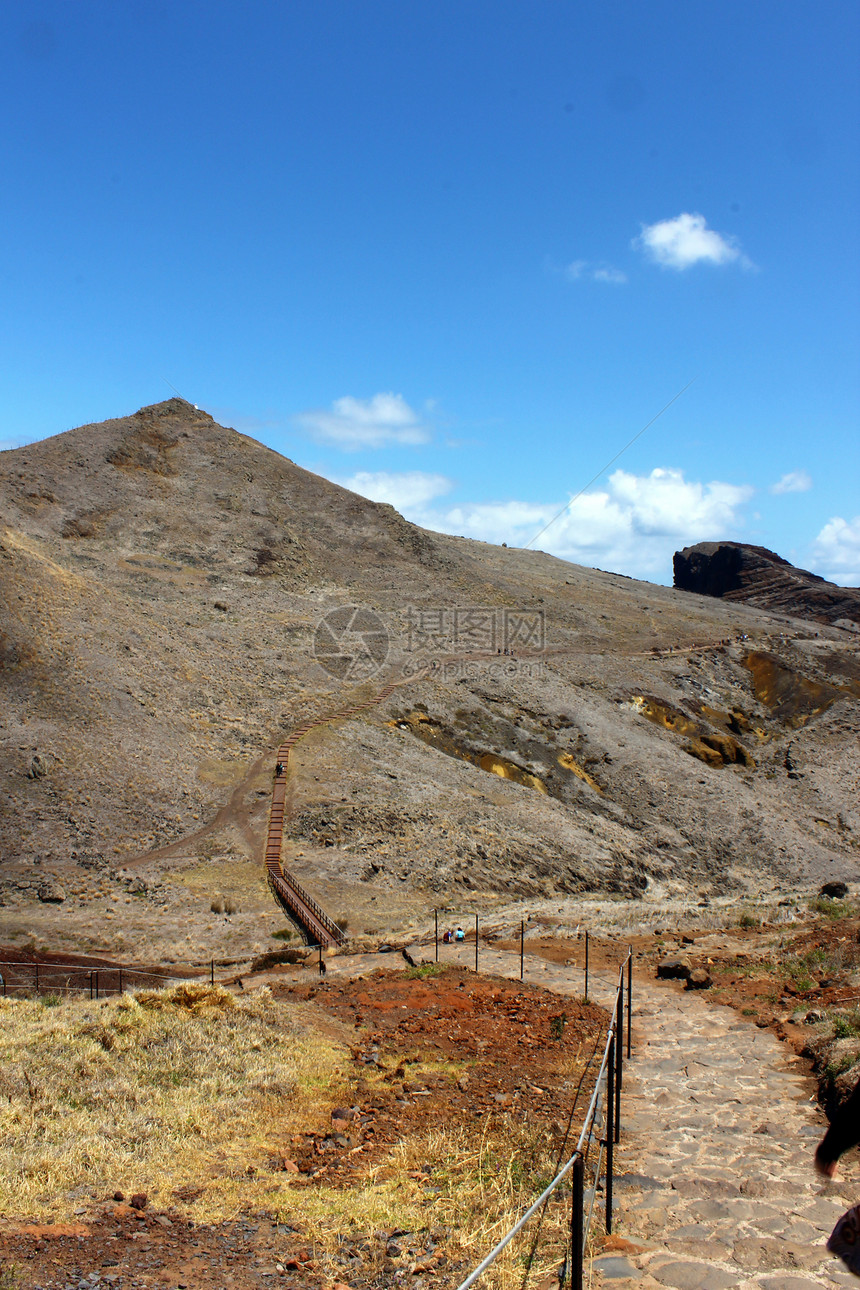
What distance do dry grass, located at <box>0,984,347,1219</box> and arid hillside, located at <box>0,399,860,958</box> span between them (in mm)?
10283

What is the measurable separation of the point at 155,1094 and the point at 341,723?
31227 mm

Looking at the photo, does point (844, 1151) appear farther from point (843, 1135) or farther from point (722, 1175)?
point (722, 1175)

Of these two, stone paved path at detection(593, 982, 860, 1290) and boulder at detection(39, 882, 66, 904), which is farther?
boulder at detection(39, 882, 66, 904)

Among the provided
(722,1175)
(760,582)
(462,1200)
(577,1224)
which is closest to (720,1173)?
(722,1175)

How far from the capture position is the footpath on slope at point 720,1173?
720cm

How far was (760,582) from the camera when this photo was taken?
111 m

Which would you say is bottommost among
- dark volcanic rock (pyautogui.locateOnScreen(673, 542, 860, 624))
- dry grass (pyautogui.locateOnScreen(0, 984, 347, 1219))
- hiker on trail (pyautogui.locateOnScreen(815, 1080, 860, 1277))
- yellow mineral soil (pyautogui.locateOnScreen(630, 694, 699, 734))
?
dry grass (pyautogui.locateOnScreen(0, 984, 347, 1219))

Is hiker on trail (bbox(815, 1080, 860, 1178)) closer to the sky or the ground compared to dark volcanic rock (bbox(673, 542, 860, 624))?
closer to the ground

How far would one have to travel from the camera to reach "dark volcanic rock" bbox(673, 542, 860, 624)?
100938 mm

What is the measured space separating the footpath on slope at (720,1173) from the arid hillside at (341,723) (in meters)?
14.4

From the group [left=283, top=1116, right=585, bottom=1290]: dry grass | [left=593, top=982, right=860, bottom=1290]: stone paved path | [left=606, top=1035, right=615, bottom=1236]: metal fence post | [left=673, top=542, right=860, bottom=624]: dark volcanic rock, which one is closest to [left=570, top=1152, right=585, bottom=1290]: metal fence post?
[left=283, top=1116, right=585, bottom=1290]: dry grass

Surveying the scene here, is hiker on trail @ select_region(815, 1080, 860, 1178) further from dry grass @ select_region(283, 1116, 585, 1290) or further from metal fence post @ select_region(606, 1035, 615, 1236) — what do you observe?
metal fence post @ select_region(606, 1035, 615, 1236)

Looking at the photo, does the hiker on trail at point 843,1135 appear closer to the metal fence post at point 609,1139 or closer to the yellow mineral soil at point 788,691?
the metal fence post at point 609,1139

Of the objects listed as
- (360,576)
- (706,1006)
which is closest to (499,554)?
(360,576)
